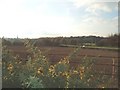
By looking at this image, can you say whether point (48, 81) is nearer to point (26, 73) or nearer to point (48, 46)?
point (26, 73)

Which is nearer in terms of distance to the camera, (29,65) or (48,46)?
(29,65)

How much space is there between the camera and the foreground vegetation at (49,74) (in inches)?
197

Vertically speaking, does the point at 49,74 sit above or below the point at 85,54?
below

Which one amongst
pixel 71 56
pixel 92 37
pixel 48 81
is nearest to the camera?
pixel 48 81

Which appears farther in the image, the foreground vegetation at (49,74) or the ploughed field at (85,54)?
the ploughed field at (85,54)

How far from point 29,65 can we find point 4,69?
0.38 metres

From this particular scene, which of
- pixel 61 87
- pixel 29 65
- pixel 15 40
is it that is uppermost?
pixel 15 40

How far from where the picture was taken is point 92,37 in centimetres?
594

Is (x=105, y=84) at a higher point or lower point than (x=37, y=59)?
lower

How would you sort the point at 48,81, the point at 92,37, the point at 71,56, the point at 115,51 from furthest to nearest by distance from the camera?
the point at 115,51, the point at 92,37, the point at 71,56, the point at 48,81

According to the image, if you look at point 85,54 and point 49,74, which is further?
point 85,54

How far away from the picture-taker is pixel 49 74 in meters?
5.04

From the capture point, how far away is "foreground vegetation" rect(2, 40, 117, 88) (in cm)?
500

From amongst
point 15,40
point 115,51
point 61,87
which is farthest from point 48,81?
point 115,51
